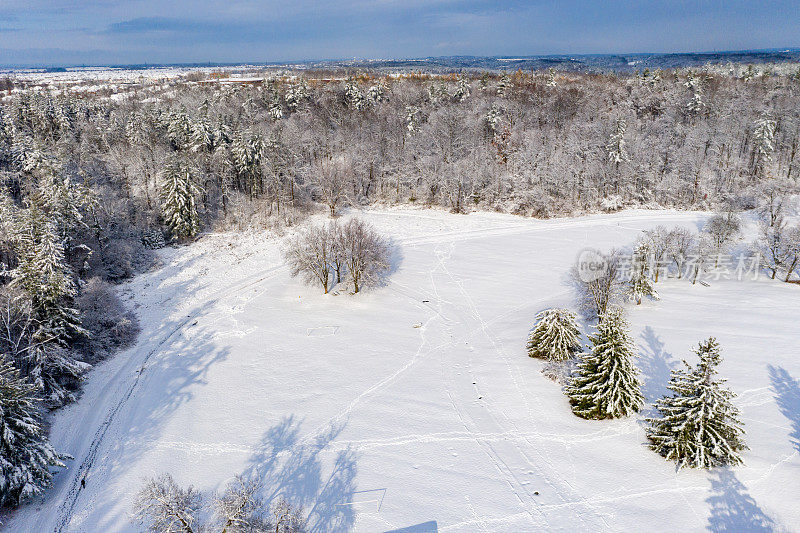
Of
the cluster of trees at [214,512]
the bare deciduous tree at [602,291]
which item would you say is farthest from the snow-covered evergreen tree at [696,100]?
the cluster of trees at [214,512]

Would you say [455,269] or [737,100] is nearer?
[455,269]

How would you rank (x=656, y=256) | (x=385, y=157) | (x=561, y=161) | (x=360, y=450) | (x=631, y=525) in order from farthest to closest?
(x=385, y=157) → (x=561, y=161) → (x=656, y=256) → (x=360, y=450) → (x=631, y=525)

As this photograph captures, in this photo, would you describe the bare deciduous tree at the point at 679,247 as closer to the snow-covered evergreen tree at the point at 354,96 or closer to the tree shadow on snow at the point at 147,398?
the tree shadow on snow at the point at 147,398

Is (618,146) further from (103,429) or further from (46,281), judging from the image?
(103,429)

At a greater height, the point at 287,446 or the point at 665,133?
the point at 665,133

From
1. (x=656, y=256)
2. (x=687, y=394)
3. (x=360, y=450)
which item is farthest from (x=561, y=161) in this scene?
(x=360, y=450)

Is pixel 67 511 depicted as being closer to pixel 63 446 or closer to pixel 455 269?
pixel 63 446

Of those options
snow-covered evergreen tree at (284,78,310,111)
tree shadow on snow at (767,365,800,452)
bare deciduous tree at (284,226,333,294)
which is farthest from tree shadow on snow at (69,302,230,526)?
snow-covered evergreen tree at (284,78,310,111)
